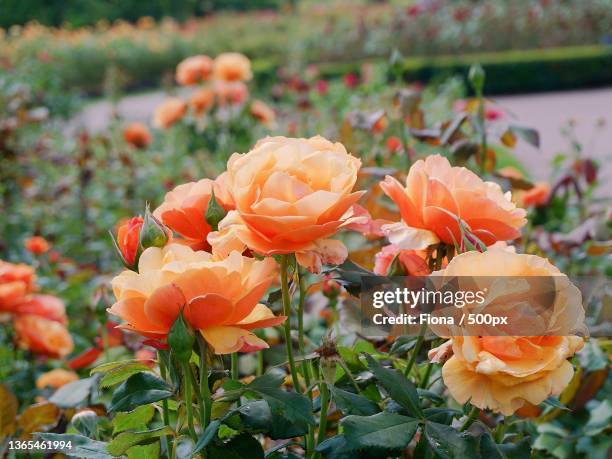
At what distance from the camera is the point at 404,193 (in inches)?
20.9

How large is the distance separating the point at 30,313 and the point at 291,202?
1.97ft

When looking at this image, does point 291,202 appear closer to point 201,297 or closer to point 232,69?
point 201,297

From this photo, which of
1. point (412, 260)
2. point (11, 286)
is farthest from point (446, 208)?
point (11, 286)

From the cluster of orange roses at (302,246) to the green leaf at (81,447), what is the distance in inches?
3.8

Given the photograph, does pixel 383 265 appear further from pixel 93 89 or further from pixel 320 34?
pixel 93 89

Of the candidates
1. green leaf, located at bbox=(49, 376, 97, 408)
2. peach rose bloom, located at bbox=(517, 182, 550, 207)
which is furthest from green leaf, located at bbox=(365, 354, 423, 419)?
peach rose bloom, located at bbox=(517, 182, 550, 207)

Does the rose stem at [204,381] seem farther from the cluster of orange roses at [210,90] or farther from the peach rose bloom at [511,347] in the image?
the cluster of orange roses at [210,90]

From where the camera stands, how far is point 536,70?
26.6 ft

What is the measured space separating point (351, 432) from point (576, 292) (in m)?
0.16

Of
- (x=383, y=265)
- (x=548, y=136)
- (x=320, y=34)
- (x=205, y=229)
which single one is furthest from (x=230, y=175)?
(x=320, y=34)

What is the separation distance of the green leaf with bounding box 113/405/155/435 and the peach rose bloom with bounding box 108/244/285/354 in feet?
0.47

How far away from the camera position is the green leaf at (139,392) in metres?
0.49

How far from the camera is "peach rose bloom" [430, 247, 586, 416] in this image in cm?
42

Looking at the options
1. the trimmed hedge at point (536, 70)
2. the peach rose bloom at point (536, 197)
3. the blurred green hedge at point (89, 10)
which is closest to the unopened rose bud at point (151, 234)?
the peach rose bloom at point (536, 197)
